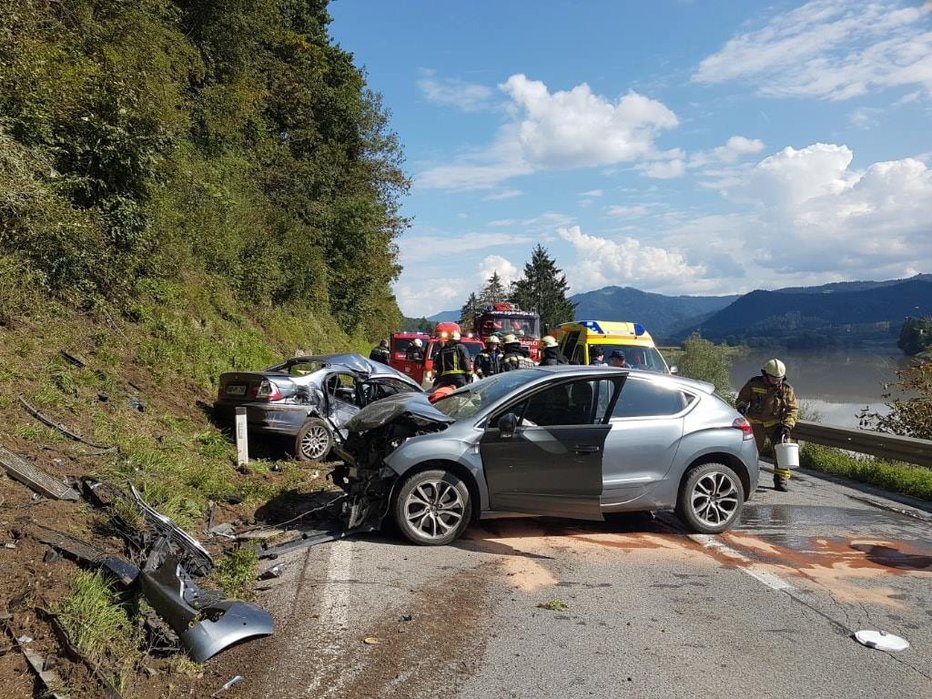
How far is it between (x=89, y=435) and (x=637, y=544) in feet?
18.3

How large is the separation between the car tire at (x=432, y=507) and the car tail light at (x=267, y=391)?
4.23m

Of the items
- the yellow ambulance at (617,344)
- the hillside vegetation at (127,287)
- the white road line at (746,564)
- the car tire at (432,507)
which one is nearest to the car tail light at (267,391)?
the hillside vegetation at (127,287)

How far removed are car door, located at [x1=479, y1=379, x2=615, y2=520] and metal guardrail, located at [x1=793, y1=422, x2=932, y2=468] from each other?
603 cm

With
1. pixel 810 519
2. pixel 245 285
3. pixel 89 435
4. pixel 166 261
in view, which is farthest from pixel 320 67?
pixel 810 519

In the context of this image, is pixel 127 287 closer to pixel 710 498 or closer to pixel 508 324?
pixel 710 498

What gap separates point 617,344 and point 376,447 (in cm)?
775

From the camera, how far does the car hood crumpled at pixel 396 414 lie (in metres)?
6.16

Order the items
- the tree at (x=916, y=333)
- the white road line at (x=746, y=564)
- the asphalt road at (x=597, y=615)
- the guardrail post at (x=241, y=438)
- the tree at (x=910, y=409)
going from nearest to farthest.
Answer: the asphalt road at (x=597, y=615), the white road line at (x=746, y=564), the guardrail post at (x=241, y=438), the tree at (x=910, y=409), the tree at (x=916, y=333)

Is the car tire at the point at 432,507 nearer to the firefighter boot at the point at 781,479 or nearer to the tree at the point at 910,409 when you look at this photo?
the firefighter boot at the point at 781,479

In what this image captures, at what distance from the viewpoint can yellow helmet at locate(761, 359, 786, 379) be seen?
31.0 ft

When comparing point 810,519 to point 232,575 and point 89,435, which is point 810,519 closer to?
point 232,575

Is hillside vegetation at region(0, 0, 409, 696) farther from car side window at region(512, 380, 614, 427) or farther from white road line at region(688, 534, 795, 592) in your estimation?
white road line at region(688, 534, 795, 592)

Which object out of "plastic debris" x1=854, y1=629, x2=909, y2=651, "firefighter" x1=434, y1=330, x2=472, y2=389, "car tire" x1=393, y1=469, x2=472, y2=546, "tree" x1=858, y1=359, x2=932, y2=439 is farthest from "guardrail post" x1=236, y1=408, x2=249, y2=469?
"tree" x1=858, y1=359, x2=932, y2=439

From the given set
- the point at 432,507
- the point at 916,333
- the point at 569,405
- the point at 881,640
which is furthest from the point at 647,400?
the point at 916,333
